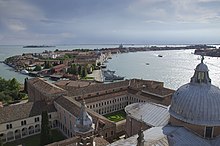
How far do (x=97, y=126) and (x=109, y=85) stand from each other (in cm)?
1575

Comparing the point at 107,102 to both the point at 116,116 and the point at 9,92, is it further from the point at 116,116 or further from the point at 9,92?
the point at 9,92

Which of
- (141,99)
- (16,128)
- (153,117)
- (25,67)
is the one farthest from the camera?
(25,67)

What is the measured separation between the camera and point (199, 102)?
46.0ft

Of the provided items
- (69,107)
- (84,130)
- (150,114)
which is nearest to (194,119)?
(150,114)

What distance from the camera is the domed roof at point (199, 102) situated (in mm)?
13758

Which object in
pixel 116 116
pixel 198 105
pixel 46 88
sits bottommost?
A: pixel 116 116

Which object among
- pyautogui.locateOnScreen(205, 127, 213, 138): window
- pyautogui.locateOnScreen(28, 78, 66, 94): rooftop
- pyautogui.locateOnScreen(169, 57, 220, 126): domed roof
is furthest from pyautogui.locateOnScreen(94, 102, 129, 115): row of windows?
pyautogui.locateOnScreen(205, 127, 213, 138): window

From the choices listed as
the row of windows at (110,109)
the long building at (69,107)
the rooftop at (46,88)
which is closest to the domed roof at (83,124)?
the long building at (69,107)

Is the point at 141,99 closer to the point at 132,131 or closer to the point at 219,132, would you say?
the point at 132,131

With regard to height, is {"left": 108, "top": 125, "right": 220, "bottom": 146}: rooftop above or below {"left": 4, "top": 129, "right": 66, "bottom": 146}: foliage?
above

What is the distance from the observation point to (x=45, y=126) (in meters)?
22.8

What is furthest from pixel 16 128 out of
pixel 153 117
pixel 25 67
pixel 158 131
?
pixel 25 67

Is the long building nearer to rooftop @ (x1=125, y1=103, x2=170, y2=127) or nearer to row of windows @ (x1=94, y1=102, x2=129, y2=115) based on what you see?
row of windows @ (x1=94, y1=102, x2=129, y2=115)

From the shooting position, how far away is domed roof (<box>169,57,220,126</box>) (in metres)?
13.8
